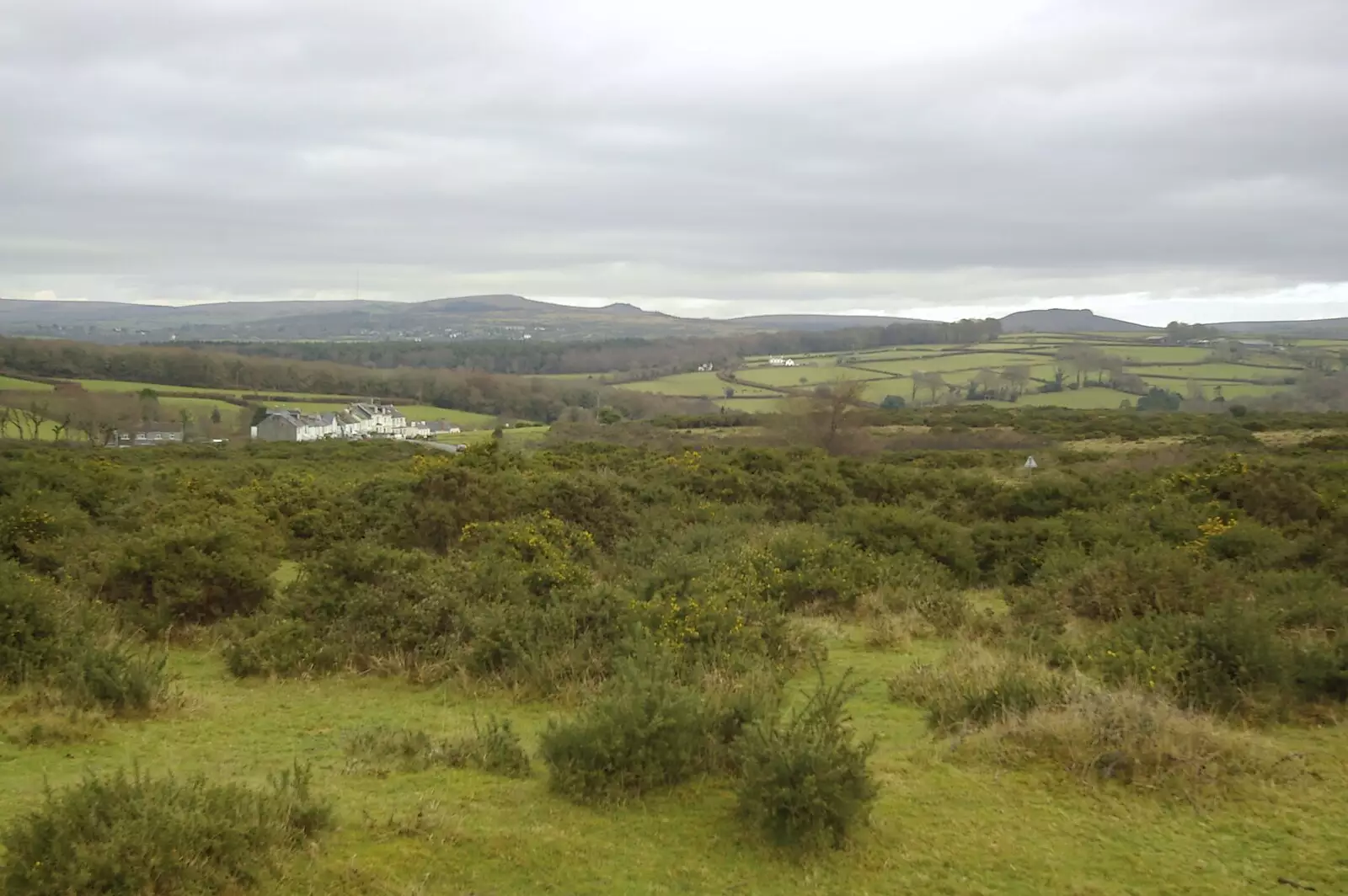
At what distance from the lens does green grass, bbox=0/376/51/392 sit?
5016 cm

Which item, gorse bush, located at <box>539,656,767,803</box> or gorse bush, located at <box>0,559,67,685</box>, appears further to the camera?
gorse bush, located at <box>0,559,67,685</box>

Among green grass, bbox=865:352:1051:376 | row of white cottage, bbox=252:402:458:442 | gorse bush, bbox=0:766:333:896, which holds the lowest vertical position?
row of white cottage, bbox=252:402:458:442

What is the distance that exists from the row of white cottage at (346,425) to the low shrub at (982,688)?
164ft

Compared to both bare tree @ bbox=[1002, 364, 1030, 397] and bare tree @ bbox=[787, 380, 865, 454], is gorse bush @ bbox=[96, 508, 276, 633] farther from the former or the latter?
bare tree @ bbox=[1002, 364, 1030, 397]

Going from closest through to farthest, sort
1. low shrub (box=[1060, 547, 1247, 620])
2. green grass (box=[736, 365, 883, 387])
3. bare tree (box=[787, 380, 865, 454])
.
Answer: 1. low shrub (box=[1060, 547, 1247, 620])
2. bare tree (box=[787, 380, 865, 454])
3. green grass (box=[736, 365, 883, 387])

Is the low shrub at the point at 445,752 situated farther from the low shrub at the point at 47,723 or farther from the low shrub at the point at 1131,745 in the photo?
the low shrub at the point at 1131,745

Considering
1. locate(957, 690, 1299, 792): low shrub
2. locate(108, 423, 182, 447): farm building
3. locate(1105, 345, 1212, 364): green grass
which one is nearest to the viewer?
locate(957, 690, 1299, 792): low shrub

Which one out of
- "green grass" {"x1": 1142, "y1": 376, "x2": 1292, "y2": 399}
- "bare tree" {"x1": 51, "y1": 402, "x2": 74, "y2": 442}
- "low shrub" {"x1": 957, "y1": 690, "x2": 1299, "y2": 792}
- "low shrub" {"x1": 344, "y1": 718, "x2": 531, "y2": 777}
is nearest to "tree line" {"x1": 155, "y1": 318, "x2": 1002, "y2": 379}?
"green grass" {"x1": 1142, "y1": 376, "x2": 1292, "y2": 399}

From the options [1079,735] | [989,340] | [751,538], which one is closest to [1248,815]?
[1079,735]

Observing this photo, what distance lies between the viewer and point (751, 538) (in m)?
13.2

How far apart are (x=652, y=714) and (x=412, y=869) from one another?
5.48ft

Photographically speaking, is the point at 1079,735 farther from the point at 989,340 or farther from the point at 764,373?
the point at 989,340

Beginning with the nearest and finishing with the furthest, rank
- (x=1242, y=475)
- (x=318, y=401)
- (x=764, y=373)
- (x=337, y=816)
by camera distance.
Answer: (x=337, y=816)
(x=1242, y=475)
(x=318, y=401)
(x=764, y=373)

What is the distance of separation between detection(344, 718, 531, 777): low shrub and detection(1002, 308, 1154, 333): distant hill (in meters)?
124
